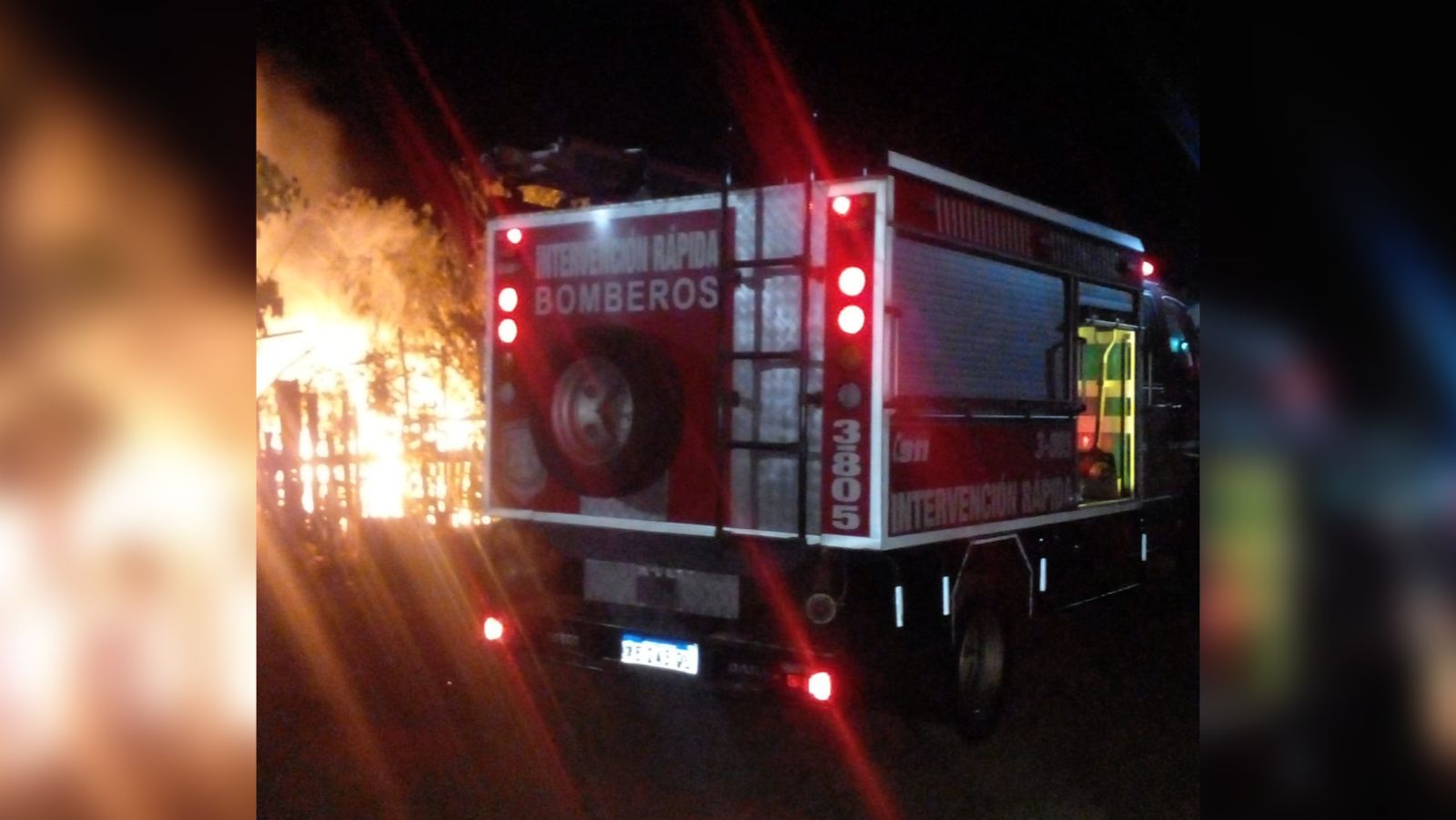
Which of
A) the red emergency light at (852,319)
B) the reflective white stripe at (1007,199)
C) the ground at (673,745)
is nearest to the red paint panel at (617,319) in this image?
the red emergency light at (852,319)

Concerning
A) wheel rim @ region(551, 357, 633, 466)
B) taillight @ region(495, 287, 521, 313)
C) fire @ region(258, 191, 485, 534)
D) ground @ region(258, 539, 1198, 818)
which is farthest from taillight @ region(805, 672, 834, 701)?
fire @ region(258, 191, 485, 534)

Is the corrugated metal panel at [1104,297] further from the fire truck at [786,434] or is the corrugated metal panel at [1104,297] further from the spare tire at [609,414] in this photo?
the spare tire at [609,414]

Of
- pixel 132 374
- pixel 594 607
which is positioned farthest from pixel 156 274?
pixel 594 607

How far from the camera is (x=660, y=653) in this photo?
19.6 ft

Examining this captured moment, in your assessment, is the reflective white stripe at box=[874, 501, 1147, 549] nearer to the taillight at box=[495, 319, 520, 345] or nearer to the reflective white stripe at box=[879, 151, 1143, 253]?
the reflective white stripe at box=[879, 151, 1143, 253]

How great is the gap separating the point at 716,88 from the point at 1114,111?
5.26m

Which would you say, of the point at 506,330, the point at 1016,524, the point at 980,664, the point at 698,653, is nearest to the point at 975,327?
the point at 1016,524

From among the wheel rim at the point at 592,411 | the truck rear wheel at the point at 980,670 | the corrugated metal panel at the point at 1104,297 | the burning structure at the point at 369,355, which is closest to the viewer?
the wheel rim at the point at 592,411

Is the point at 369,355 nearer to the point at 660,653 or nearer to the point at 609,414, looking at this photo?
the point at 609,414

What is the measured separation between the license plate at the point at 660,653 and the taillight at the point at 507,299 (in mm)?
1951

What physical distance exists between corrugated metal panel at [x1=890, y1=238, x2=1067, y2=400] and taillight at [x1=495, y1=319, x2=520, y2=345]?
2.25 meters

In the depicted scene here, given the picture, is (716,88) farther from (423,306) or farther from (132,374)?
(132,374)

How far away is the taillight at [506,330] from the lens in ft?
22.1

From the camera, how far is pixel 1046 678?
26.7 feet
